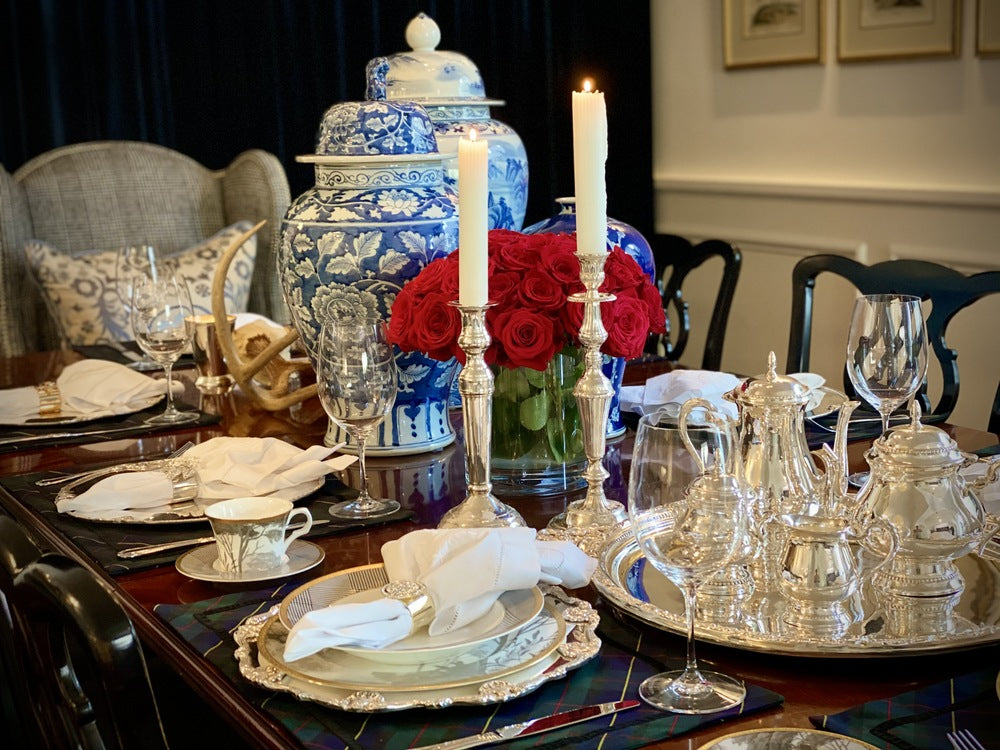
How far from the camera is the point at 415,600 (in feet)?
2.98

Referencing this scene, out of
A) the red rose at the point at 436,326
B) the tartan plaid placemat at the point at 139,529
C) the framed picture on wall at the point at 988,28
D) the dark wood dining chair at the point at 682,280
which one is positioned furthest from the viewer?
the framed picture on wall at the point at 988,28

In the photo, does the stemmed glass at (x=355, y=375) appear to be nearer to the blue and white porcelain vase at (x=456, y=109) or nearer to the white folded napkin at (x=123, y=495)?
the white folded napkin at (x=123, y=495)

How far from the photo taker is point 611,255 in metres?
1.33

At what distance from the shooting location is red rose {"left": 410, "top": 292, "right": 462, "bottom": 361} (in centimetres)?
129

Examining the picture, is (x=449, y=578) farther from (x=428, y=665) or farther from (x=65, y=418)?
(x=65, y=418)

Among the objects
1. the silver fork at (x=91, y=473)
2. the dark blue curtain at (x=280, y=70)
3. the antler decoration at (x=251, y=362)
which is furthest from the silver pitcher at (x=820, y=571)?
the dark blue curtain at (x=280, y=70)

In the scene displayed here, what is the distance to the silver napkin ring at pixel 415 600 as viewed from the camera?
2.97 feet

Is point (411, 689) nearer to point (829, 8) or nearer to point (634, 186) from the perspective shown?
point (829, 8)

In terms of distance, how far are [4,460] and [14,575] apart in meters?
0.79

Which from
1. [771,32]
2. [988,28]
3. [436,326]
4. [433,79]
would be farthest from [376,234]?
[771,32]

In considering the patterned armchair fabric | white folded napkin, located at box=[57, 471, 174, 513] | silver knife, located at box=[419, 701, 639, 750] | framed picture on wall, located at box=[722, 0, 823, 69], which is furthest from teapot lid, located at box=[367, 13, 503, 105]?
framed picture on wall, located at box=[722, 0, 823, 69]

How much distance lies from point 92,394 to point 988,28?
2.25 metres

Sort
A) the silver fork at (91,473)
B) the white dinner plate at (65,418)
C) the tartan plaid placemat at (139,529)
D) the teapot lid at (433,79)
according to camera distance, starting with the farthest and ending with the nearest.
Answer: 1. the teapot lid at (433,79)
2. the white dinner plate at (65,418)
3. the silver fork at (91,473)
4. the tartan plaid placemat at (139,529)

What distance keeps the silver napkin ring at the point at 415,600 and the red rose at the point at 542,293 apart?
16.0 inches
